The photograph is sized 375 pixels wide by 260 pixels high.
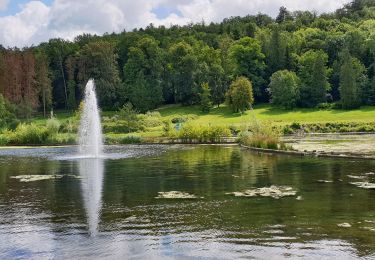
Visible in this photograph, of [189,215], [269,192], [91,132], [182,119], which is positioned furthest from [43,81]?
[189,215]

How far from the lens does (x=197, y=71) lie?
11656 centimetres

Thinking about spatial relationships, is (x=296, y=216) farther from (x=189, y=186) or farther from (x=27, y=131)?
(x=27, y=131)

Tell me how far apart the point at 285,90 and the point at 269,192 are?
80.6m

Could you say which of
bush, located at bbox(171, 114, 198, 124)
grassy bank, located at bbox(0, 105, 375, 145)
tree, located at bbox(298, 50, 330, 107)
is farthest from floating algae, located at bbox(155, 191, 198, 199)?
tree, located at bbox(298, 50, 330, 107)

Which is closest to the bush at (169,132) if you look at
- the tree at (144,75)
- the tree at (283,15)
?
the tree at (144,75)

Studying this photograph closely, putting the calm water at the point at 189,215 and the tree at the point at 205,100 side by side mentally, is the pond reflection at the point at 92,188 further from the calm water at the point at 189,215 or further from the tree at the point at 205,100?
the tree at the point at 205,100

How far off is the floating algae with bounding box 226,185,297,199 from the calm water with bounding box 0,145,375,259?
552mm

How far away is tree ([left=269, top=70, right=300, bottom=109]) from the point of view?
102m

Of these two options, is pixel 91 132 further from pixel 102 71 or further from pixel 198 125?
pixel 102 71

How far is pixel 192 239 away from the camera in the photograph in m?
15.7

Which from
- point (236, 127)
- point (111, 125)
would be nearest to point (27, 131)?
point (111, 125)

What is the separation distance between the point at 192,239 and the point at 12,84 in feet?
335

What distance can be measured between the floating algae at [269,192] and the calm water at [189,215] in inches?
21.7

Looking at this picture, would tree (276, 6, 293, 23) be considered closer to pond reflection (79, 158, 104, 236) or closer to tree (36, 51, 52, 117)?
tree (36, 51, 52, 117)
